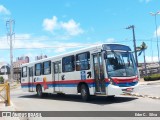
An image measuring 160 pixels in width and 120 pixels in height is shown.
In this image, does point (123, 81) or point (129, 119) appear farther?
point (123, 81)

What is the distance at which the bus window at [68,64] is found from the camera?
19.5 meters

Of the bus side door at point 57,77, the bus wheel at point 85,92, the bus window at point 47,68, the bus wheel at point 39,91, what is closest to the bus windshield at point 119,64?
the bus wheel at point 85,92

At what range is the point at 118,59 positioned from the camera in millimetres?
16812

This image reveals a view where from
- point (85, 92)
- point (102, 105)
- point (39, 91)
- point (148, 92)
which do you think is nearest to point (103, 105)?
point (102, 105)

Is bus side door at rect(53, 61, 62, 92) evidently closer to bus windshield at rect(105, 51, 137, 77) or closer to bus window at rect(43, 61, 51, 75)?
bus window at rect(43, 61, 51, 75)

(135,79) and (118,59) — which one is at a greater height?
(118,59)

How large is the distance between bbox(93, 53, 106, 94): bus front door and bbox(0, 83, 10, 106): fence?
496 centimetres

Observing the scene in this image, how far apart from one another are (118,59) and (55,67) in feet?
20.9

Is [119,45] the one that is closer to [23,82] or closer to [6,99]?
[6,99]

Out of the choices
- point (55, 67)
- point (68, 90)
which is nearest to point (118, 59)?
point (68, 90)

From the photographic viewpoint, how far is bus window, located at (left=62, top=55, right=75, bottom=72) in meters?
19.5

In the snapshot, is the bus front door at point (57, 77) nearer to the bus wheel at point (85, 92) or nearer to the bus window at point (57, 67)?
the bus window at point (57, 67)

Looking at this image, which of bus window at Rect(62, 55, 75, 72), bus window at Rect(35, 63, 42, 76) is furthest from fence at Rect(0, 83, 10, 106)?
bus window at Rect(35, 63, 42, 76)

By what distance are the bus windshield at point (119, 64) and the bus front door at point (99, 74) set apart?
44 cm
